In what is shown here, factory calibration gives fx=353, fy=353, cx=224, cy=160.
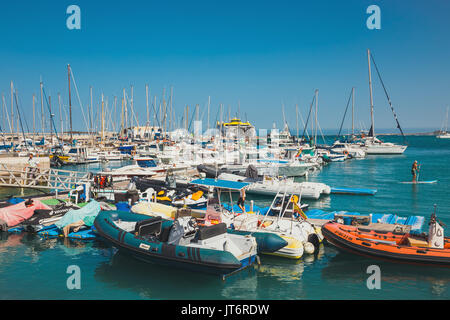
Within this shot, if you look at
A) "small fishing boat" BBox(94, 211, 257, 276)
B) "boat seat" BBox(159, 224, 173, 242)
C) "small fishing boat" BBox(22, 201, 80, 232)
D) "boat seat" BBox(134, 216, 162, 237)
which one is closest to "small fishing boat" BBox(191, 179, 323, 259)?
"small fishing boat" BBox(94, 211, 257, 276)

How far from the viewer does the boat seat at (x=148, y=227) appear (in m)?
12.9

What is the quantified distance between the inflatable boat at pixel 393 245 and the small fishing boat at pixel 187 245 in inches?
144

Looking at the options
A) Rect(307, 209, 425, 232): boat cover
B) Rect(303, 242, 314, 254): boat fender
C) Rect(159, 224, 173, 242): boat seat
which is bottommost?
Rect(303, 242, 314, 254): boat fender

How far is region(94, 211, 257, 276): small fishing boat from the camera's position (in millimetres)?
10734

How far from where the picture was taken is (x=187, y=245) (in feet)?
39.2

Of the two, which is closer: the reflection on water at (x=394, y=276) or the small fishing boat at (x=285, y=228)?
the reflection on water at (x=394, y=276)

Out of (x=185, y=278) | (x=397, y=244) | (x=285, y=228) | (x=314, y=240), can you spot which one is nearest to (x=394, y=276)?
(x=397, y=244)

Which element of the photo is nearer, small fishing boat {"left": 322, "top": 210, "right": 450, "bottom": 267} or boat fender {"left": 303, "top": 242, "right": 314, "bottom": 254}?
small fishing boat {"left": 322, "top": 210, "right": 450, "bottom": 267}

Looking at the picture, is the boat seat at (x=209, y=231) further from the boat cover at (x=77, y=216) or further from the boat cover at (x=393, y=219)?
the boat cover at (x=393, y=219)

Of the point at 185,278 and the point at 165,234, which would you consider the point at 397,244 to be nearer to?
the point at 185,278

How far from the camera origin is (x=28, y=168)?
31.0m

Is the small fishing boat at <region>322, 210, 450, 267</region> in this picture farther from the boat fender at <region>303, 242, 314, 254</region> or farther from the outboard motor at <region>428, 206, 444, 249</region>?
the boat fender at <region>303, 242, 314, 254</region>

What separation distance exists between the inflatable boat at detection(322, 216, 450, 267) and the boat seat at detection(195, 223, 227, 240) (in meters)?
4.23

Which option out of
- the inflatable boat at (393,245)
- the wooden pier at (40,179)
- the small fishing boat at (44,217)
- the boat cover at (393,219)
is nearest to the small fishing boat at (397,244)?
the inflatable boat at (393,245)
